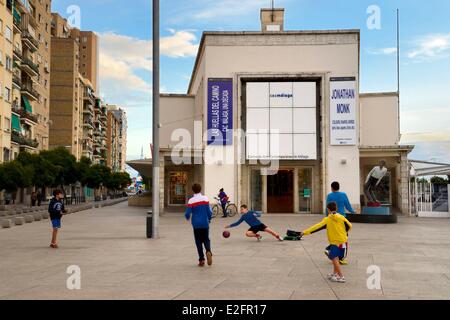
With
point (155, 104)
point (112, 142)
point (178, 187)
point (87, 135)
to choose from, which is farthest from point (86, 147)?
point (155, 104)

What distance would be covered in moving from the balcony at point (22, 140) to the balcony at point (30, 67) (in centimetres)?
779

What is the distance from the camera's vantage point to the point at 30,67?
2445 inches

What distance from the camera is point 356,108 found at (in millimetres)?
31359

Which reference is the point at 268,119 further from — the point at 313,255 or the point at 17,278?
the point at 17,278

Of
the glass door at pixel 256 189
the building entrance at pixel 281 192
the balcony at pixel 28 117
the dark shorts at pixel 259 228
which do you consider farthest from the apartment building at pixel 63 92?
the dark shorts at pixel 259 228

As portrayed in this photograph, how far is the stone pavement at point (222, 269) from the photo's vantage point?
7875mm

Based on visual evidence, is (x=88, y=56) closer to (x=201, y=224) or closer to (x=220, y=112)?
(x=220, y=112)

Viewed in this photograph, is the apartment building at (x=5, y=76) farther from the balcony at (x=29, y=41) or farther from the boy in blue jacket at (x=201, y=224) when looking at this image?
the boy in blue jacket at (x=201, y=224)

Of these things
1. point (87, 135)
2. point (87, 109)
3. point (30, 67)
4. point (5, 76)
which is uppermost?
point (87, 109)

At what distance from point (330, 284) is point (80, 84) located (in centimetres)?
9815

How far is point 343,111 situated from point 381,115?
6.18 metres

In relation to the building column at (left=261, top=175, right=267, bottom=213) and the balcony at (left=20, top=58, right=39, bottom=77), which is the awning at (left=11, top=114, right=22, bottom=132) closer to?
the balcony at (left=20, top=58, right=39, bottom=77)

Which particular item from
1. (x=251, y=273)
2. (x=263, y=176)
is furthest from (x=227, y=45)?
(x=251, y=273)

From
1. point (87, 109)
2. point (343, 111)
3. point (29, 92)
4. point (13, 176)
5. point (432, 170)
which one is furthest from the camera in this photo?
point (87, 109)
